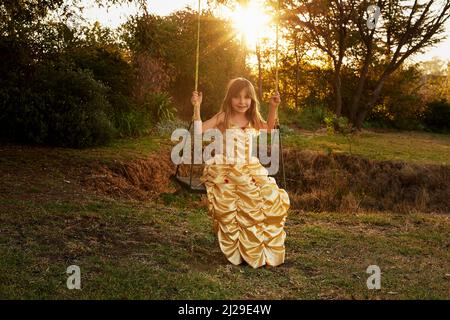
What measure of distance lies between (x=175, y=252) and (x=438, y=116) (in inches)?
793

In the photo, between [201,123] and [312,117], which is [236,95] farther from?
[312,117]

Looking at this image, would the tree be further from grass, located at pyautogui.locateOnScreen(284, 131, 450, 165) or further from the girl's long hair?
the girl's long hair

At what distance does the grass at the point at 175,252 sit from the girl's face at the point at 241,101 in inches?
55.8

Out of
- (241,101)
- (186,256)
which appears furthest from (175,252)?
(241,101)

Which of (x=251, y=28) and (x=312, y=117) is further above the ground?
(x=251, y=28)

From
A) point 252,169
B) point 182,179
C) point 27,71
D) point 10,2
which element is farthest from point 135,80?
point 252,169

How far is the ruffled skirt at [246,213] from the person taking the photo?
487cm

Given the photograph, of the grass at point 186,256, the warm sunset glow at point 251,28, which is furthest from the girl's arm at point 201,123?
the warm sunset glow at point 251,28

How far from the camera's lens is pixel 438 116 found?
2272 centimetres

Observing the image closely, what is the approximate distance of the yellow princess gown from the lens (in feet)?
16.0

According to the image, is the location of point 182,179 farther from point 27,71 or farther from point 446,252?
point 27,71

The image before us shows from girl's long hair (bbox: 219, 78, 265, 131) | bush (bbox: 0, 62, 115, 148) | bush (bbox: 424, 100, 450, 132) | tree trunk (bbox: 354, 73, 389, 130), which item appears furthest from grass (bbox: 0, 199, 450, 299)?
bush (bbox: 424, 100, 450, 132)

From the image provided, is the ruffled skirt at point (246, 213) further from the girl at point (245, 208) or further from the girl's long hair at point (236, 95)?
the girl's long hair at point (236, 95)

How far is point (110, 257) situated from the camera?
16.0 ft
